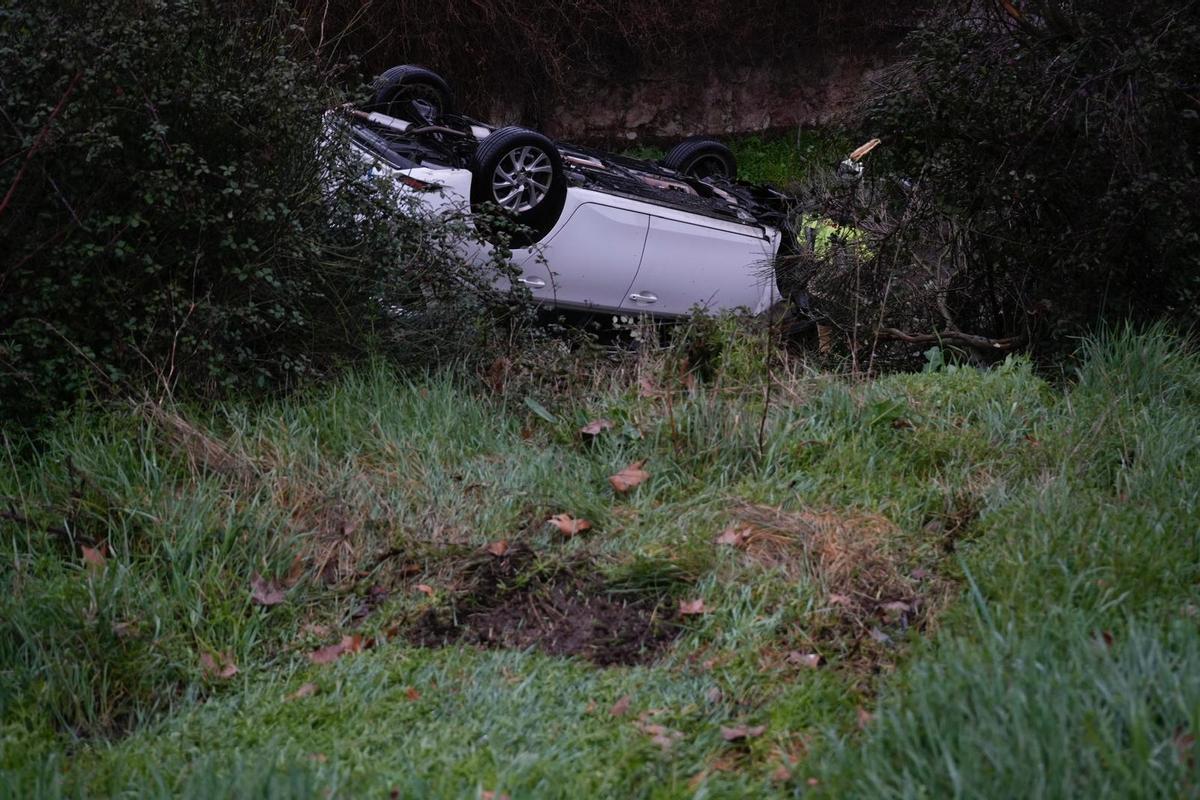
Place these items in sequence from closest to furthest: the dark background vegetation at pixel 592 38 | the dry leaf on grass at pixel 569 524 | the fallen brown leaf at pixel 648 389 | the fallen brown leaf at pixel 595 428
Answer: the dry leaf on grass at pixel 569 524 → the fallen brown leaf at pixel 595 428 → the fallen brown leaf at pixel 648 389 → the dark background vegetation at pixel 592 38

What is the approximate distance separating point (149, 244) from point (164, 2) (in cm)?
115

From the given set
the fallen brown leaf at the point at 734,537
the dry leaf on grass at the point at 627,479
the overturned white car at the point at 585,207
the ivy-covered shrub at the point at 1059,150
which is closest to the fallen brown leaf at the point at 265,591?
the dry leaf on grass at the point at 627,479

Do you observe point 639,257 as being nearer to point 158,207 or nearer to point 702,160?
point 702,160

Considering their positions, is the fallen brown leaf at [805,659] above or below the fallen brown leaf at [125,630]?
above

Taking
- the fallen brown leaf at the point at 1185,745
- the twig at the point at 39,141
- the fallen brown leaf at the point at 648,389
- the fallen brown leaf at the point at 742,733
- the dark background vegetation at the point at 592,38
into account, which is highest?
the dark background vegetation at the point at 592,38

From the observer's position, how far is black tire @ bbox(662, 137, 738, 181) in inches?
430

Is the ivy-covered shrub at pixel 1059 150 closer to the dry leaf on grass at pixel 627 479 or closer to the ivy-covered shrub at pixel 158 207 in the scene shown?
the dry leaf on grass at pixel 627 479

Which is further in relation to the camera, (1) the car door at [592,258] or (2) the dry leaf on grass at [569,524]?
(1) the car door at [592,258]

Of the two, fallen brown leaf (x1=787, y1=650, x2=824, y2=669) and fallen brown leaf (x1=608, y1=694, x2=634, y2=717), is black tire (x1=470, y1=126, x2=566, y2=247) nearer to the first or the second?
fallen brown leaf (x1=787, y1=650, x2=824, y2=669)

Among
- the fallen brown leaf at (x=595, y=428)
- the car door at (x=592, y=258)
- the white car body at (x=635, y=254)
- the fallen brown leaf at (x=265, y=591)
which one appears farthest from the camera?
the car door at (x=592, y=258)

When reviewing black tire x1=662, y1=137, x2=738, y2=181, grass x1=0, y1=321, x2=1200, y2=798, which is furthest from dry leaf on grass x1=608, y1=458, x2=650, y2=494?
black tire x1=662, y1=137, x2=738, y2=181

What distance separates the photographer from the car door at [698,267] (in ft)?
29.5

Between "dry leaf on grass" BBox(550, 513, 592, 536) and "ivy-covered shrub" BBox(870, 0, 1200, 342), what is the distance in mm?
3519

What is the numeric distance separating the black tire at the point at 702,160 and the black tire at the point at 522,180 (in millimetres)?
2889
